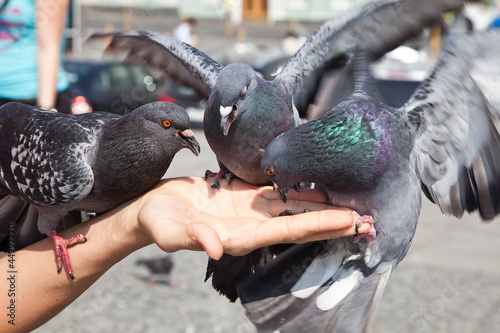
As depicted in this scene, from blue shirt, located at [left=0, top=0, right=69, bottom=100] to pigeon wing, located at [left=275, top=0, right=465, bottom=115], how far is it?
69.0 inches

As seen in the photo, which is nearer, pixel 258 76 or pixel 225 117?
pixel 225 117

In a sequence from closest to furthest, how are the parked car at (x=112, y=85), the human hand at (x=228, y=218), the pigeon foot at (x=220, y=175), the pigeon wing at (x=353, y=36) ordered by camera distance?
the human hand at (x=228, y=218), the pigeon foot at (x=220, y=175), the pigeon wing at (x=353, y=36), the parked car at (x=112, y=85)

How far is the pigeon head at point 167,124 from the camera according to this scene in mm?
2883

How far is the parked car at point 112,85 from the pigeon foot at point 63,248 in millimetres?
8972

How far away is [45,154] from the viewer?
114 inches

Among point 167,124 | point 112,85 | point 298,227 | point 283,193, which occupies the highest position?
point 167,124

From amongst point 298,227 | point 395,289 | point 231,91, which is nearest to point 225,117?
point 231,91

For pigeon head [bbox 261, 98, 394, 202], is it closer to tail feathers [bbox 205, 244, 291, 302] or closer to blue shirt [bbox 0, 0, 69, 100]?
tail feathers [bbox 205, 244, 291, 302]

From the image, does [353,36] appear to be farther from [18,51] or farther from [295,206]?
[18,51]

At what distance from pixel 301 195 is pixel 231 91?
24.2 inches

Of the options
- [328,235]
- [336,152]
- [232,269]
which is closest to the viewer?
[328,235]

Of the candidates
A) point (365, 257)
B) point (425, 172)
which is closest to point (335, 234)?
point (365, 257)

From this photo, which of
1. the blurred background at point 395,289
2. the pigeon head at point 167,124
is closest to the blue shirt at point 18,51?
the blurred background at point 395,289

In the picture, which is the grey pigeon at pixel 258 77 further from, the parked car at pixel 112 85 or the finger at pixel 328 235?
the parked car at pixel 112 85
